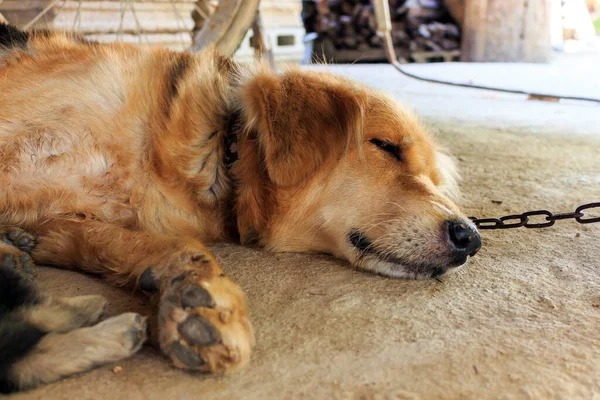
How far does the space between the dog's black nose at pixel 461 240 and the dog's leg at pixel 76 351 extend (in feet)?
3.88

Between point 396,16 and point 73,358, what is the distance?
1253 cm

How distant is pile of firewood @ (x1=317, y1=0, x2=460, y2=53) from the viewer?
41.8ft

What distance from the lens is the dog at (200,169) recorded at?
90.5 inches

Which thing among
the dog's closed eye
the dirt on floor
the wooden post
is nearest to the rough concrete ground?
the dirt on floor

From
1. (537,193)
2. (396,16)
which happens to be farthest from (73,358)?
(396,16)

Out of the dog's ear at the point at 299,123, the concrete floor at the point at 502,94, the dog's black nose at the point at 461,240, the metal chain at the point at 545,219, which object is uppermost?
the dog's ear at the point at 299,123

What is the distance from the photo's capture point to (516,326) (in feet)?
6.27

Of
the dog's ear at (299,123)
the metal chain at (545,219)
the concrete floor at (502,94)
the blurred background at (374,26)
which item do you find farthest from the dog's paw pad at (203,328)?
the blurred background at (374,26)

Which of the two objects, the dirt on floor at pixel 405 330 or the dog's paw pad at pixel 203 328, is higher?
the dog's paw pad at pixel 203 328

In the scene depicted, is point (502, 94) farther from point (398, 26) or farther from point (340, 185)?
point (340, 185)

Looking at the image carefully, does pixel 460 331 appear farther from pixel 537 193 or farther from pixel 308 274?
pixel 537 193

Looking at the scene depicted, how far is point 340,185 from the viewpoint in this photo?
2438 mm

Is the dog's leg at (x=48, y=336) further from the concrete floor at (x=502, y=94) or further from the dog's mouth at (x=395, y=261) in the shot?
the concrete floor at (x=502, y=94)

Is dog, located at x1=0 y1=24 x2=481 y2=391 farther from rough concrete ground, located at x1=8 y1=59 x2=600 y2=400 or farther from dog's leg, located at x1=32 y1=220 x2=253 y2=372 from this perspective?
rough concrete ground, located at x1=8 y1=59 x2=600 y2=400
